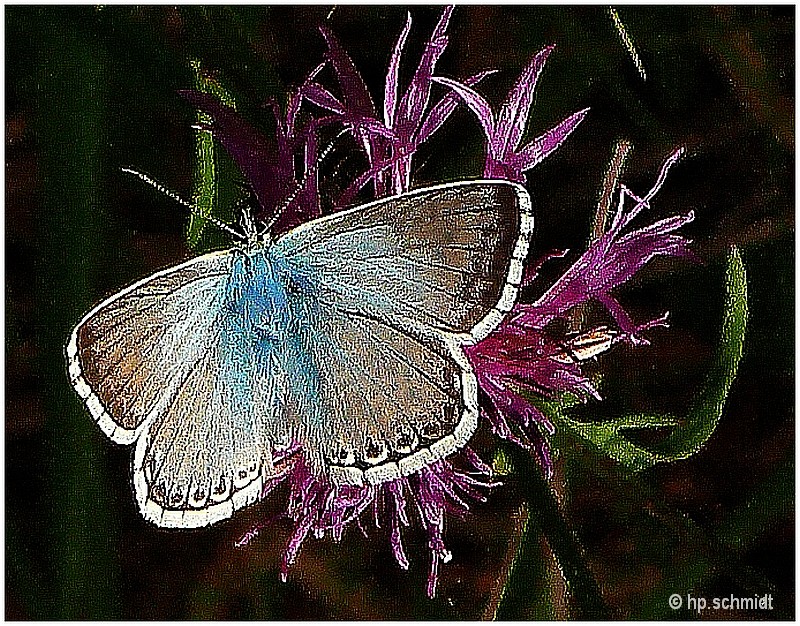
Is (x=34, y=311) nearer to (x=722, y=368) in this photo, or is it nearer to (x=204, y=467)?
(x=204, y=467)

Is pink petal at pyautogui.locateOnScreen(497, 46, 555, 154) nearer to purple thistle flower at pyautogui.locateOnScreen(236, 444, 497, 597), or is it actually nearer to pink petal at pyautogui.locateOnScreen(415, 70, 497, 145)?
pink petal at pyautogui.locateOnScreen(415, 70, 497, 145)

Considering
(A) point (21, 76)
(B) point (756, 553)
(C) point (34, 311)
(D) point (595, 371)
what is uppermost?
(A) point (21, 76)

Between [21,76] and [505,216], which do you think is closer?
[505,216]

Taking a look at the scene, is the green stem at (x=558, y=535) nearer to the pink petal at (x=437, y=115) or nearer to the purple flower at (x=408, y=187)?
the purple flower at (x=408, y=187)

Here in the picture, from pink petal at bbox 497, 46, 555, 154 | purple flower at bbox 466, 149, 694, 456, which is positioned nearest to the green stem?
purple flower at bbox 466, 149, 694, 456

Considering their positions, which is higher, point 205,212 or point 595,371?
point 205,212

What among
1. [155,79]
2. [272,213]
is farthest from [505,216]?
[155,79]

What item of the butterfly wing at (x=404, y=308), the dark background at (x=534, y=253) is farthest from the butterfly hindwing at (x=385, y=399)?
the dark background at (x=534, y=253)
